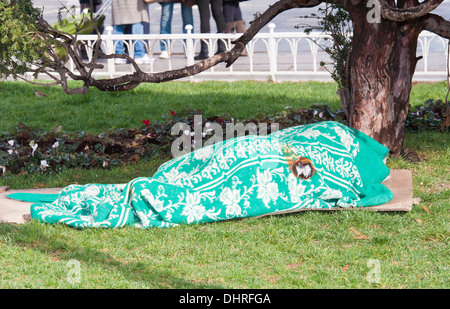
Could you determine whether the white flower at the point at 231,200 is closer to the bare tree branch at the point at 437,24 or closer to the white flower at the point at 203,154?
the white flower at the point at 203,154

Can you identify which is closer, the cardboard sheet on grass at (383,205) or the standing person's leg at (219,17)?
the cardboard sheet on grass at (383,205)

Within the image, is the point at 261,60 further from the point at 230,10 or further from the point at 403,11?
the point at 403,11

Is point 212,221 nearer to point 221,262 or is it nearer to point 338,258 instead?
point 221,262

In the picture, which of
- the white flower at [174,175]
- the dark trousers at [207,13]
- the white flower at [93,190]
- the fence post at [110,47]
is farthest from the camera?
the dark trousers at [207,13]

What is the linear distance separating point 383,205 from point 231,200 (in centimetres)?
119

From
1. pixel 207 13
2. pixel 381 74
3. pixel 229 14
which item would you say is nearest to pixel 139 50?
pixel 207 13

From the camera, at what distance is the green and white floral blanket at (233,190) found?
4863 mm

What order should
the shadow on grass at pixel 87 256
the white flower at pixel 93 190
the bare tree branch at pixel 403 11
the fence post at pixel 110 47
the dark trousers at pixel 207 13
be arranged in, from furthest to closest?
the dark trousers at pixel 207 13
the fence post at pixel 110 47
the bare tree branch at pixel 403 11
the white flower at pixel 93 190
the shadow on grass at pixel 87 256

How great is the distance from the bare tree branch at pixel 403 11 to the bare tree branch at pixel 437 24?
254mm

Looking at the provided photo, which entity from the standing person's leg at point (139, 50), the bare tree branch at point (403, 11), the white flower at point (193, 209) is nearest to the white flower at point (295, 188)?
the white flower at point (193, 209)

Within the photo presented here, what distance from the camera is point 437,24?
6137mm

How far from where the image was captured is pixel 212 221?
4957 millimetres

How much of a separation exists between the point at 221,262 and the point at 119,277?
0.67 m

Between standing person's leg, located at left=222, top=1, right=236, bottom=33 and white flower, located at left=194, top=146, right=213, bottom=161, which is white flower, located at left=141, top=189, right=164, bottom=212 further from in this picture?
standing person's leg, located at left=222, top=1, right=236, bottom=33
